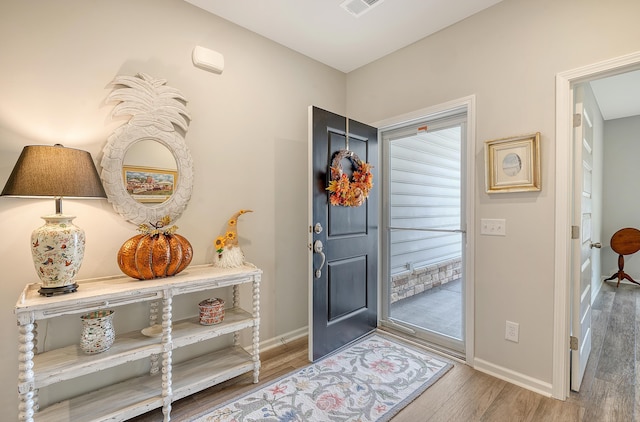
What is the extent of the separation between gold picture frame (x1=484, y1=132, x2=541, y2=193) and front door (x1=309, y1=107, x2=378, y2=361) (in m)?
1.03

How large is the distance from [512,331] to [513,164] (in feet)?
3.93

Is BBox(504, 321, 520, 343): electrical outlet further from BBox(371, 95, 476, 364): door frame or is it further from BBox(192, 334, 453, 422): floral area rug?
BBox(192, 334, 453, 422): floral area rug

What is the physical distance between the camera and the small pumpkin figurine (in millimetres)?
1733

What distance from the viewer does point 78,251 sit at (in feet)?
5.04

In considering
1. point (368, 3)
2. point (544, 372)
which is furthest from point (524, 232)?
point (368, 3)

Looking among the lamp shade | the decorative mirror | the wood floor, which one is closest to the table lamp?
the lamp shade

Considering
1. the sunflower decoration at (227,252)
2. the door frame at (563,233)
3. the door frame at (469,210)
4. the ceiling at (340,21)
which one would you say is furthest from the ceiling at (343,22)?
the sunflower decoration at (227,252)

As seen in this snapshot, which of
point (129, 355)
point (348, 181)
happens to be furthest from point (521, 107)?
point (129, 355)

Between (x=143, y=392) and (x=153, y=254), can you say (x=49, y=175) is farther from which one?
(x=143, y=392)

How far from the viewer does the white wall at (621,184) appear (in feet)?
15.5

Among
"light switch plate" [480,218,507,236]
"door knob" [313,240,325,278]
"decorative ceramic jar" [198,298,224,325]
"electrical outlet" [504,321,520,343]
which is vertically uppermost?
"light switch plate" [480,218,507,236]

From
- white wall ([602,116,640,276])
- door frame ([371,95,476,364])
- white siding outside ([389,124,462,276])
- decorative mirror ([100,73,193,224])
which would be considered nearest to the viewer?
decorative mirror ([100,73,193,224])

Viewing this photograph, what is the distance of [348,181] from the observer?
8.30 feet

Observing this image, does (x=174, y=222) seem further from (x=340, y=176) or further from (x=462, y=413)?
(x=462, y=413)
